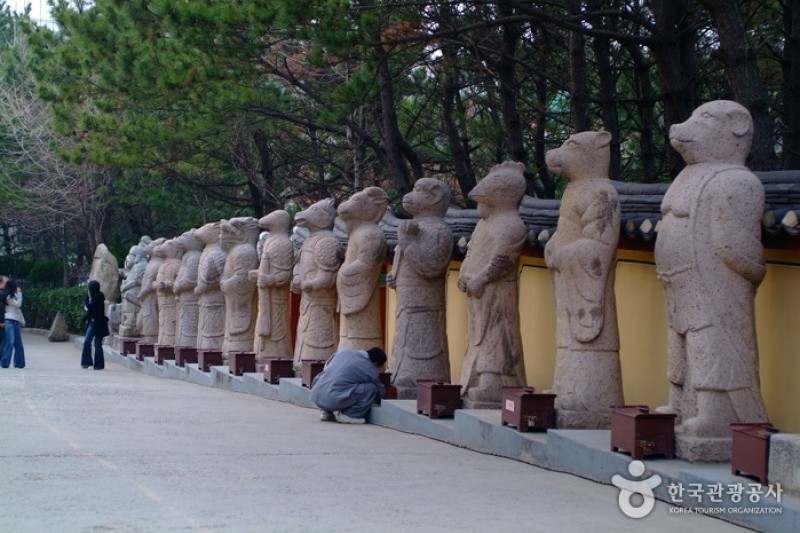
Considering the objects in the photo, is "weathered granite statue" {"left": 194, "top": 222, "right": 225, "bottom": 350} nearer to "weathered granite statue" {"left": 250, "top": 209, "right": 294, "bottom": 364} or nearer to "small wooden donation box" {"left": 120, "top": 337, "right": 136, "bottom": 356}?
"weathered granite statue" {"left": 250, "top": 209, "right": 294, "bottom": 364}

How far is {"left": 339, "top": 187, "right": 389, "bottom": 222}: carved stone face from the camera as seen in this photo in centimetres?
1407

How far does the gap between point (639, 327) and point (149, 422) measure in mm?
4981

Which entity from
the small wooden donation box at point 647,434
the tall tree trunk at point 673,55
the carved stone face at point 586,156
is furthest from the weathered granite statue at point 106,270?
the small wooden donation box at point 647,434

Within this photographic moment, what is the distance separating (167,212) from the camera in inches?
1313

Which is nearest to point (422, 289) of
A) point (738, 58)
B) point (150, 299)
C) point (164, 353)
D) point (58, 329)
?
point (738, 58)

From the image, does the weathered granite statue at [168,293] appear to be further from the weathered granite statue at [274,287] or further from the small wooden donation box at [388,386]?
the small wooden donation box at [388,386]

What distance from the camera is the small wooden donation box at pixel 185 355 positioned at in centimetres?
2031

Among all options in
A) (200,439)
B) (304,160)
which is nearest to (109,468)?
(200,439)

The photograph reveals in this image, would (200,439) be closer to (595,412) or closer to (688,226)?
(595,412)

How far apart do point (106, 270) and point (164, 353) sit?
9.33m

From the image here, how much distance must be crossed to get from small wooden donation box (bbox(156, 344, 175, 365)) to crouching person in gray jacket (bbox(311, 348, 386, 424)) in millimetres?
9305

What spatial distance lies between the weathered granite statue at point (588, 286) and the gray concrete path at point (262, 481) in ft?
2.67

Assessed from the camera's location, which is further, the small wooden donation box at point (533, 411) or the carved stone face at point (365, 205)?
the carved stone face at point (365, 205)

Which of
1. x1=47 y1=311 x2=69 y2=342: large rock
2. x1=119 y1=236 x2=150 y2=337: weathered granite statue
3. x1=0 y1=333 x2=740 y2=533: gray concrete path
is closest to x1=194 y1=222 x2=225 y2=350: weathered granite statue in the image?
x1=119 y1=236 x2=150 y2=337: weathered granite statue
